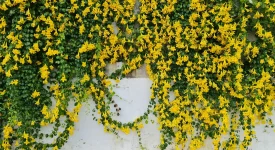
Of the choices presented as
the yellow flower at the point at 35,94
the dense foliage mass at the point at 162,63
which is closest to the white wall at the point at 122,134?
the dense foliage mass at the point at 162,63

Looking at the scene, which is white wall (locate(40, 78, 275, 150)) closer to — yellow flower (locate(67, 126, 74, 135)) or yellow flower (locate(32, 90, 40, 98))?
yellow flower (locate(67, 126, 74, 135))

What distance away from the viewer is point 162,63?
3.89m

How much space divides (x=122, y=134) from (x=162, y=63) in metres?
0.86

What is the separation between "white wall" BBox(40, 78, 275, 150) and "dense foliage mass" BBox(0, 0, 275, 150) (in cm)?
9

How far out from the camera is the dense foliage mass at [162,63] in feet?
12.2

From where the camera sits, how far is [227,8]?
381 centimetres

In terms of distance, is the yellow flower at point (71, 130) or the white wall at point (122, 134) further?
the white wall at point (122, 134)

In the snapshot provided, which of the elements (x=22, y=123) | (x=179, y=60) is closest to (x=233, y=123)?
(x=179, y=60)

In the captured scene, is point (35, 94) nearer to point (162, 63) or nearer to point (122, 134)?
point (122, 134)

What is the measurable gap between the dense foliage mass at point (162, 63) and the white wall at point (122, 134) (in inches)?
3.7

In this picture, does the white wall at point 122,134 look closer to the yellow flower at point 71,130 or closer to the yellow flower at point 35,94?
the yellow flower at point 71,130

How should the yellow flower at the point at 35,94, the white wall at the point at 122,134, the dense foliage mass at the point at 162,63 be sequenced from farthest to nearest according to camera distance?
the white wall at the point at 122,134 < the dense foliage mass at the point at 162,63 < the yellow flower at the point at 35,94

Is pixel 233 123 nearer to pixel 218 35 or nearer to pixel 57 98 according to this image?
pixel 218 35

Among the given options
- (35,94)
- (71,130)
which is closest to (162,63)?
(71,130)
